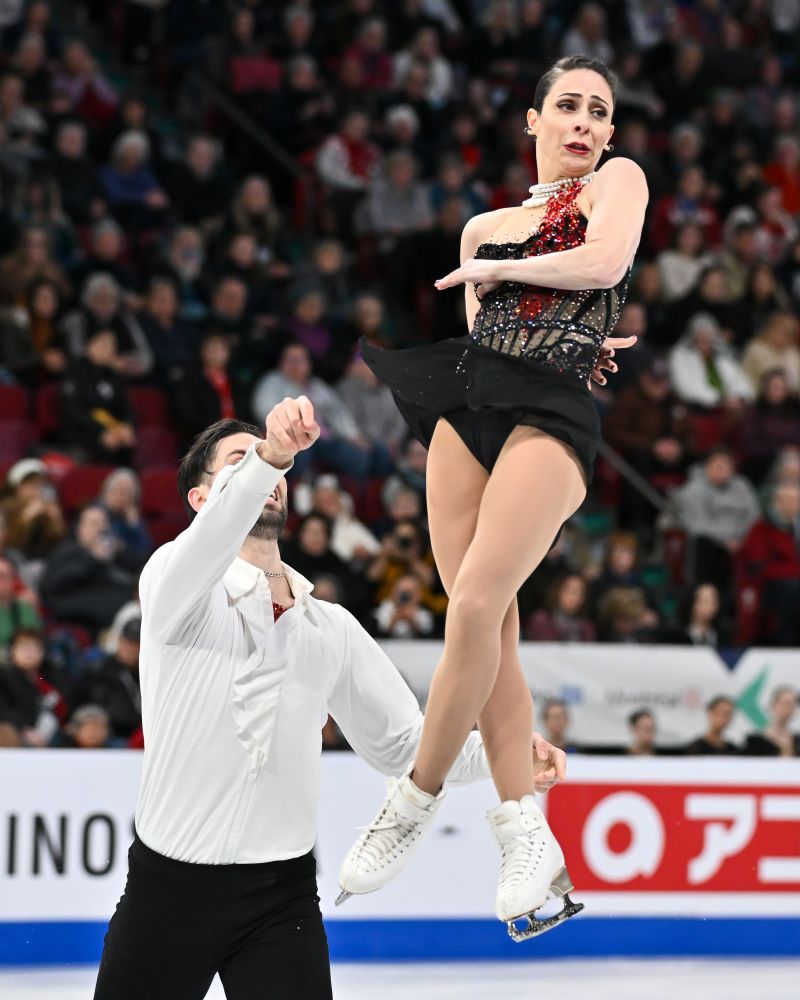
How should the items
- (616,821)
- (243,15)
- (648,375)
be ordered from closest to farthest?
(616,821)
(648,375)
(243,15)

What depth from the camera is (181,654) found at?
11.9ft

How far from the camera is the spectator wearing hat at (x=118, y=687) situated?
7230 mm

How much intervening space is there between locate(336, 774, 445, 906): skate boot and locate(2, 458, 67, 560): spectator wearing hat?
16.4 feet

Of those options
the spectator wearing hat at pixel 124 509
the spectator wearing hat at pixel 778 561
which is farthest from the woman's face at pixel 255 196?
the spectator wearing hat at pixel 778 561

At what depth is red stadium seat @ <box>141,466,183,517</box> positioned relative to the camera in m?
8.91

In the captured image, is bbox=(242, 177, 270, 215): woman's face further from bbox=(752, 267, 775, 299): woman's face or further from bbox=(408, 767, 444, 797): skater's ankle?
bbox=(408, 767, 444, 797): skater's ankle

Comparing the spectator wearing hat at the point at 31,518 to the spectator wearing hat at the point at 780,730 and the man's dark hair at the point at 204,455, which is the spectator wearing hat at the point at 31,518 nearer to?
the spectator wearing hat at the point at 780,730

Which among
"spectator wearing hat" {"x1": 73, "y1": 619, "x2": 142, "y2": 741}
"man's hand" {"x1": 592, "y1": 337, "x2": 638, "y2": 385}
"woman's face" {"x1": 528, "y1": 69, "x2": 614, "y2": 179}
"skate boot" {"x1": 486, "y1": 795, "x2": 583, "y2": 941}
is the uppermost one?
"woman's face" {"x1": 528, "y1": 69, "x2": 614, "y2": 179}

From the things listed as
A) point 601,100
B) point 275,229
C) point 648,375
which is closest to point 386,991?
point 601,100

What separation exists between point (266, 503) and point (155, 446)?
19.4 ft

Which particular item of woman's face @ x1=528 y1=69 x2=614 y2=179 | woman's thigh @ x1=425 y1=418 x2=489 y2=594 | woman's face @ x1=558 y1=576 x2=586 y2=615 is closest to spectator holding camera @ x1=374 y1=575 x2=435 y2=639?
woman's face @ x1=558 y1=576 x2=586 y2=615

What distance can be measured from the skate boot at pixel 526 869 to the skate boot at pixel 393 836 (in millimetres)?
153

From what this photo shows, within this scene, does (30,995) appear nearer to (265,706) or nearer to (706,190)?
(265,706)

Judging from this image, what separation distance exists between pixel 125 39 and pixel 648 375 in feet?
15.6
